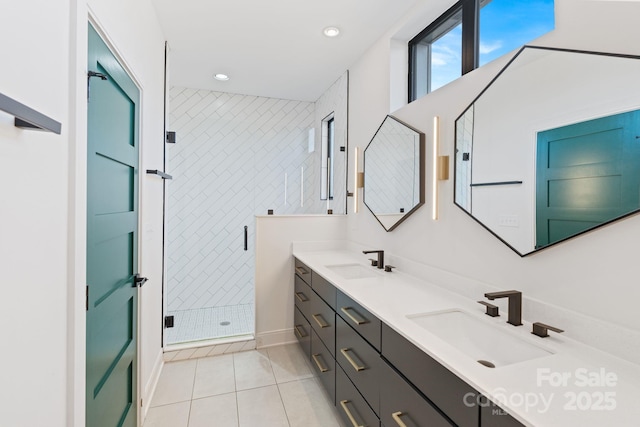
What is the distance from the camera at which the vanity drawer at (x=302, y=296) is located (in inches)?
101

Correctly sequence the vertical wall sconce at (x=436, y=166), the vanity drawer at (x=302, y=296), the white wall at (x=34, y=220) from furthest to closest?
1. the vanity drawer at (x=302, y=296)
2. the vertical wall sconce at (x=436, y=166)
3. the white wall at (x=34, y=220)

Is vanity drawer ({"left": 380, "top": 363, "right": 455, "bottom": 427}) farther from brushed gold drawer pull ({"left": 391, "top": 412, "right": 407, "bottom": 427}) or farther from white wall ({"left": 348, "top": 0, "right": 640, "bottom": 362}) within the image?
white wall ({"left": 348, "top": 0, "right": 640, "bottom": 362})

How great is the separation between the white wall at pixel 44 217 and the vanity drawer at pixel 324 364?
140 centimetres

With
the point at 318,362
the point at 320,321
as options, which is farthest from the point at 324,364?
the point at 320,321

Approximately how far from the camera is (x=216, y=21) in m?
2.36

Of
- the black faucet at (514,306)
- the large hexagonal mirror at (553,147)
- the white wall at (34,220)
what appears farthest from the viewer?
the black faucet at (514,306)

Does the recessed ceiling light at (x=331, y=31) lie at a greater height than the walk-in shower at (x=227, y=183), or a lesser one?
greater

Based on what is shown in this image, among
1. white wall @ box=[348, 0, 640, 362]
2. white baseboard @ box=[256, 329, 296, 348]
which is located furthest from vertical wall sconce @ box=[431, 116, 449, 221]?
white baseboard @ box=[256, 329, 296, 348]

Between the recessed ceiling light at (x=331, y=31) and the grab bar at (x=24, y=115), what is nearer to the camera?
the grab bar at (x=24, y=115)

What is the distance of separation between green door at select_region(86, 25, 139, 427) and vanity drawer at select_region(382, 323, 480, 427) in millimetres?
1214

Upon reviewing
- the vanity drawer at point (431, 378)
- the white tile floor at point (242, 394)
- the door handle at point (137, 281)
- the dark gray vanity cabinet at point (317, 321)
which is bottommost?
the white tile floor at point (242, 394)

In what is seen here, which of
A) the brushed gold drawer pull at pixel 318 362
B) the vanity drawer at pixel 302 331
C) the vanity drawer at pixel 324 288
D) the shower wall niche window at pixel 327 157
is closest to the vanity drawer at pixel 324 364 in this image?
the brushed gold drawer pull at pixel 318 362

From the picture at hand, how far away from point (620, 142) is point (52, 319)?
1913 millimetres

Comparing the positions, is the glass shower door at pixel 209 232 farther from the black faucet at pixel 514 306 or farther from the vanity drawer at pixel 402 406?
the black faucet at pixel 514 306
